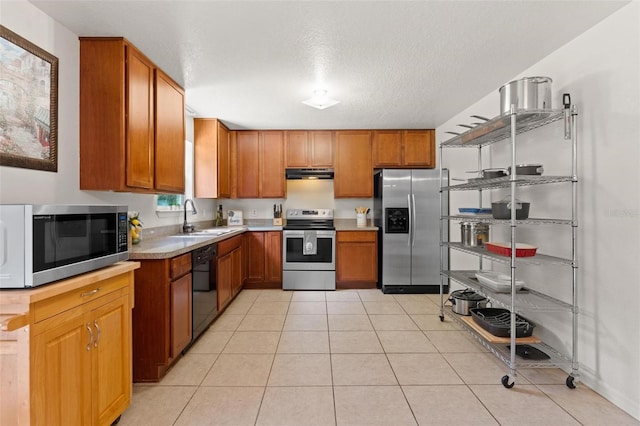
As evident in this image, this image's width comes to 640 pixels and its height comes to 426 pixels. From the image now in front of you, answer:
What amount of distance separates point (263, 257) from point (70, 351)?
126 inches

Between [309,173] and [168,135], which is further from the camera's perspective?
[309,173]

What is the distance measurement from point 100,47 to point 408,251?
3.96 meters

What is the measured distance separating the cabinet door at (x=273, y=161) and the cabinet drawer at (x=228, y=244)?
1056 mm

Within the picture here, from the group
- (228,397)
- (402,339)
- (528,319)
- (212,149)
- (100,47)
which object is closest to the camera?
(228,397)

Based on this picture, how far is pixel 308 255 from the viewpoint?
178 inches

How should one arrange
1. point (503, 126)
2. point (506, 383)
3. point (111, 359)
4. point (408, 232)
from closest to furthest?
point (111, 359) < point (506, 383) < point (503, 126) < point (408, 232)

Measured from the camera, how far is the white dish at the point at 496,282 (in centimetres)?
243

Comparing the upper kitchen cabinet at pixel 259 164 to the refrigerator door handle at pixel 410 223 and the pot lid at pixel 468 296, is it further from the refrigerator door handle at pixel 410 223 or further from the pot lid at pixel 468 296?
the pot lid at pixel 468 296

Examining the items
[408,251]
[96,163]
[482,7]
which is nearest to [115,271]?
[96,163]

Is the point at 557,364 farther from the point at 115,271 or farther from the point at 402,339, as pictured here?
the point at 115,271

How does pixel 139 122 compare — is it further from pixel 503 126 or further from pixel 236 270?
pixel 503 126

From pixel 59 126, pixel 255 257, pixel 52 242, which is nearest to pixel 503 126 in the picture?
pixel 52 242

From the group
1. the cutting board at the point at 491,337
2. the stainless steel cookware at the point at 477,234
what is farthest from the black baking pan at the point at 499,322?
the stainless steel cookware at the point at 477,234

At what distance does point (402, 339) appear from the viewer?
2.87m
